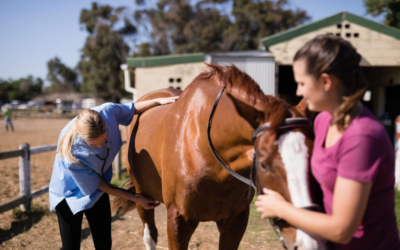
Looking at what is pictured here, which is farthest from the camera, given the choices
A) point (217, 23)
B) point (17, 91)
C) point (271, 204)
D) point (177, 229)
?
point (17, 91)

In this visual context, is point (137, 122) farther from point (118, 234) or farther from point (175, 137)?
point (118, 234)

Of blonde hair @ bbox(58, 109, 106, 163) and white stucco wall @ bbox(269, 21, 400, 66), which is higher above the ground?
white stucco wall @ bbox(269, 21, 400, 66)

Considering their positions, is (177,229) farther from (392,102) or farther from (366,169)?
(392,102)

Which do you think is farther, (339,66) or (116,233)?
(116,233)

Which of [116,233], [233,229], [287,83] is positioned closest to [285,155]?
[233,229]

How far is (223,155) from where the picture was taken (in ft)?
6.99

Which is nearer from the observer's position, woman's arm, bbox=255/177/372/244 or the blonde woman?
woman's arm, bbox=255/177/372/244

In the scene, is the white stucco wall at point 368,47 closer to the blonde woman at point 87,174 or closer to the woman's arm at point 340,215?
the blonde woman at point 87,174

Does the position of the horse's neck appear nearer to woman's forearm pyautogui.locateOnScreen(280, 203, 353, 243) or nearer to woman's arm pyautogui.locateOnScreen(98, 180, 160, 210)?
woman's forearm pyautogui.locateOnScreen(280, 203, 353, 243)

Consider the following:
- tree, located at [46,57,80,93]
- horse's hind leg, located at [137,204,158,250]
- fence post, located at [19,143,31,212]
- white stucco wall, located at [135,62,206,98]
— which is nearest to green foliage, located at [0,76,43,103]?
tree, located at [46,57,80,93]

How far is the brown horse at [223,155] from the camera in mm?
1452

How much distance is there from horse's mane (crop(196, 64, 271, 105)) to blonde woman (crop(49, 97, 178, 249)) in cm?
91

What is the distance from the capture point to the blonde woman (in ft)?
7.98

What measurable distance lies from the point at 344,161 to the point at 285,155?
294 mm
